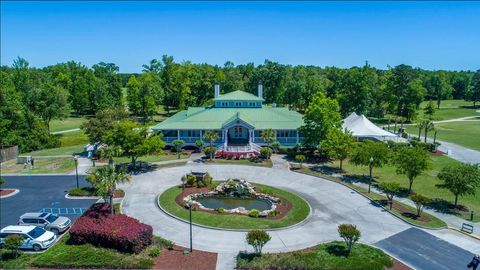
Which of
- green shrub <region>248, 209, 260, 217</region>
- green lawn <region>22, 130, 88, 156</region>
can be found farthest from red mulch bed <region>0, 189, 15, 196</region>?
green shrub <region>248, 209, 260, 217</region>

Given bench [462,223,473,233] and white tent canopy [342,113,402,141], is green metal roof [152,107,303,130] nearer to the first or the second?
white tent canopy [342,113,402,141]

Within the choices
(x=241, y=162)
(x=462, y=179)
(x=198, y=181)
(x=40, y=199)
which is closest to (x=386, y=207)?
(x=462, y=179)

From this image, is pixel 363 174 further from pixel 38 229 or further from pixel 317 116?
pixel 38 229

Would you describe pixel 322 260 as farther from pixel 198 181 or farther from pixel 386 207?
pixel 198 181

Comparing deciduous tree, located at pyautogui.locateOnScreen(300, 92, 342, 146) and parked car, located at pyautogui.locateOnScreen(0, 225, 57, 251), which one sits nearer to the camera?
parked car, located at pyautogui.locateOnScreen(0, 225, 57, 251)

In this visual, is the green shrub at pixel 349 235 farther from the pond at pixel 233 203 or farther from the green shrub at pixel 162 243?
the green shrub at pixel 162 243

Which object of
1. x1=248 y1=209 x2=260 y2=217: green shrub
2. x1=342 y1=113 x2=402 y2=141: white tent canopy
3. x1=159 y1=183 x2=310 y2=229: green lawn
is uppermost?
x1=342 y1=113 x2=402 y2=141: white tent canopy

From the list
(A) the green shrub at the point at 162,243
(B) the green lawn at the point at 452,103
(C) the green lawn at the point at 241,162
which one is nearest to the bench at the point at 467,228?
(A) the green shrub at the point at 162,243
